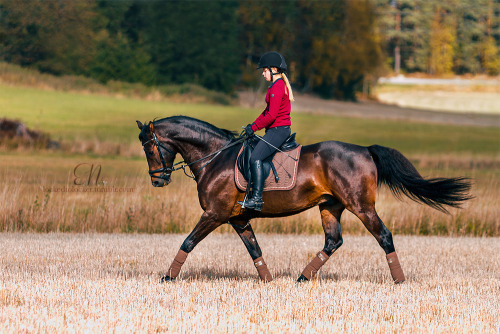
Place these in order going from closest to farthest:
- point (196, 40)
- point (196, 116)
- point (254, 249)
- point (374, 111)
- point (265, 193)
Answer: point (265, 193) < point (254, 249) < point (196, 116) < point (196, 40) < point (374, 111)

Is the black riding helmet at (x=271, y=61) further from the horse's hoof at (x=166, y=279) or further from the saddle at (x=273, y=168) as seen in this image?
the horse's hoof at (x=166, y=279)

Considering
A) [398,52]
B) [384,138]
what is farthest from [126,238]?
[398,52]

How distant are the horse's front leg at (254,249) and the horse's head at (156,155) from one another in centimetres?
110

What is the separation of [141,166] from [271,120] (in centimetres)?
1930

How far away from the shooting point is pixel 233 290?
9.07 metres

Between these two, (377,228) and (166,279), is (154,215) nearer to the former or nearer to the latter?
(166,279)

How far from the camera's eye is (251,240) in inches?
393

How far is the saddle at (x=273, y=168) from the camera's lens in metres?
9.68

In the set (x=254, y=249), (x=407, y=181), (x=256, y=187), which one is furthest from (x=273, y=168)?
(x=407, y=181)

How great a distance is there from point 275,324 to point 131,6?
57372mm

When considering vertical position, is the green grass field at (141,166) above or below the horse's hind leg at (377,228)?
below

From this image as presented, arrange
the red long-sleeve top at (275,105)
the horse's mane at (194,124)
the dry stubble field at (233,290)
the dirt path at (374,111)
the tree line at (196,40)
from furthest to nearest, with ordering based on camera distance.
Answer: the dirt path at (374,111) < the tree line at (196,40) < the horse's mane at (194,124) < the red long-sleeve top at (275,105) < the dry stubble field at (233,290)

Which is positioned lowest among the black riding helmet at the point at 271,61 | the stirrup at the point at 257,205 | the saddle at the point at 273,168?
the stirrup at the point at 257,205

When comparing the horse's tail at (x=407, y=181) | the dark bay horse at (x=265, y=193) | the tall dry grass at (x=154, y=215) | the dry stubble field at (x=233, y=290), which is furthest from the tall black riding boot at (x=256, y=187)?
the tall dry grass at (x=154, y=215)
